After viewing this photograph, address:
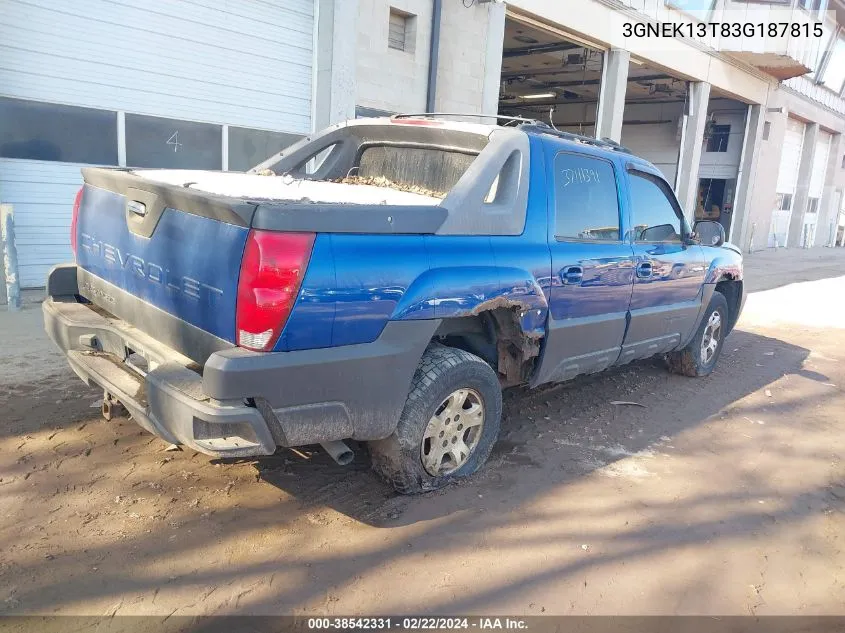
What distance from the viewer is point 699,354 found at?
6078mm

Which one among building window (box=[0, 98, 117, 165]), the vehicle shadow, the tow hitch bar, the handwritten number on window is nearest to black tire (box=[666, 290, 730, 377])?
the vehicle shadow

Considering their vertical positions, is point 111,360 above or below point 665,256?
below

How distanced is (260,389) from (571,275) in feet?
7.10

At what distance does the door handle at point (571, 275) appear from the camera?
3.96 meters

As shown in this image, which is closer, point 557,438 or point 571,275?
point 571,275

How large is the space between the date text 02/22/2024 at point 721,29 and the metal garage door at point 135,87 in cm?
931

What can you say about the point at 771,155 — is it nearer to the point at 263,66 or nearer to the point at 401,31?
the point at 401,31

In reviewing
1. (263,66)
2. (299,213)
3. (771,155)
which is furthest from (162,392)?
(771,155)

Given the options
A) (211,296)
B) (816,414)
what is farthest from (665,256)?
(211,296)

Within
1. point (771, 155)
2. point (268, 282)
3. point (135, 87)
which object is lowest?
point (268, 282)

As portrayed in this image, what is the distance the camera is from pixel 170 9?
317 inches

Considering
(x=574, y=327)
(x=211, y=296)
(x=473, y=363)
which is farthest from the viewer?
(x=574, y=327)

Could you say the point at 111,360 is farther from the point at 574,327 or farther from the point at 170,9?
the point at 170,9

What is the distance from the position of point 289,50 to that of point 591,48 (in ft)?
27.1
